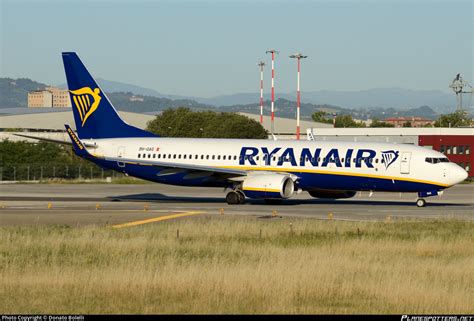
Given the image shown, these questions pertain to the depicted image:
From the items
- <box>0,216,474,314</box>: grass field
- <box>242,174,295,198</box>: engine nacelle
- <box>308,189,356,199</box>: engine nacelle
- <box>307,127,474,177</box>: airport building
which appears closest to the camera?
<box>0,216,474,314</box>: grass field

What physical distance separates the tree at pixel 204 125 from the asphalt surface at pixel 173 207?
66783 millimetres

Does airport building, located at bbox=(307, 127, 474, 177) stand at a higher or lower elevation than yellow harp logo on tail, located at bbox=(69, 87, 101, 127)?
lower

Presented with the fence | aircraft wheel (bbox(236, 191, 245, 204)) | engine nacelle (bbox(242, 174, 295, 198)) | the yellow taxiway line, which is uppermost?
engine nacelle (bbox(242, 174, 295, 198))

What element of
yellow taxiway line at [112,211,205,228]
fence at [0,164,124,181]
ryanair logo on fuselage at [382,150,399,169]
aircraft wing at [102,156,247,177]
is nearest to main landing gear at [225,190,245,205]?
aircraft wing at [102,156,247,177]

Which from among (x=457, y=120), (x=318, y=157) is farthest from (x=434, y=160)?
(x=457, y=120)

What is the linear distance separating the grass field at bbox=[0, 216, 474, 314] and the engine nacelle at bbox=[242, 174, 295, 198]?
42.9ft

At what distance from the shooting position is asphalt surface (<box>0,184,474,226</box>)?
1633 inches

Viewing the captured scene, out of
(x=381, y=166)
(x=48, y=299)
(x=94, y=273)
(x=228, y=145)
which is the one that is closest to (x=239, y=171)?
(x=228, y=145)

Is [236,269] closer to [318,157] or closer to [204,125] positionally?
[318,157]

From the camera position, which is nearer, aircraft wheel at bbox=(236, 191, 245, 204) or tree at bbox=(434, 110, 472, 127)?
aircraft wheel at bbox=(236, 191, 245, 204)

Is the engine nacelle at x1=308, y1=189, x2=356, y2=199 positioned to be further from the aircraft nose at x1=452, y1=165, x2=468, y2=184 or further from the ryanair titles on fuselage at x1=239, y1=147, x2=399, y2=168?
the aircraft nose at x1=452, y1=165, x2=468, y2=184

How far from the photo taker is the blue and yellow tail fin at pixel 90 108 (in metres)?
56.7

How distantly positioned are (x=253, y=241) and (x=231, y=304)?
11930 millimetres

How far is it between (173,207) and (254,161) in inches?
231
